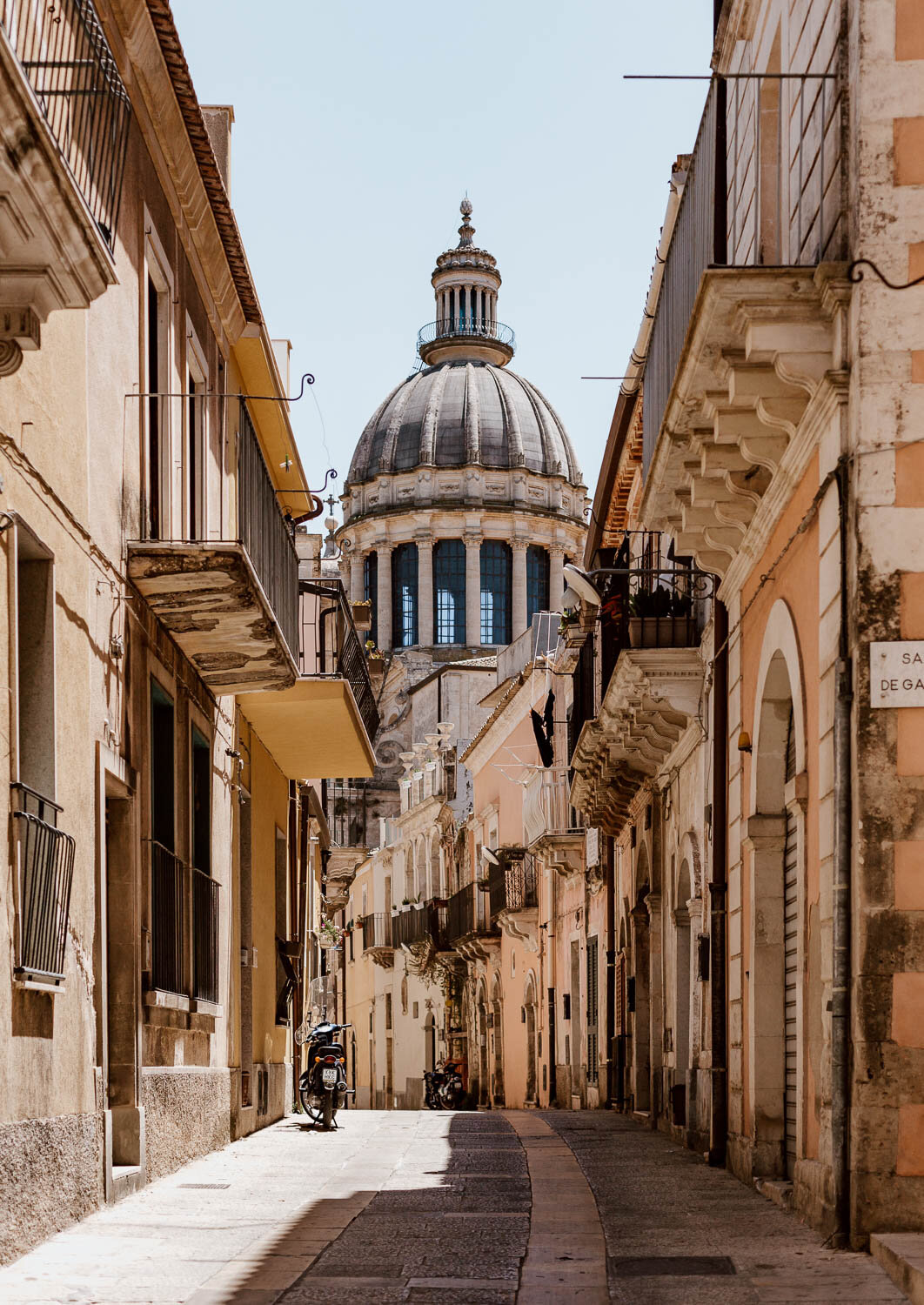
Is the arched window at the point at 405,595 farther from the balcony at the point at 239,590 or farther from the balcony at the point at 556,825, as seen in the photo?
the balcony at the point at 239,590

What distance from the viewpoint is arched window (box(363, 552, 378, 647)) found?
2977 inches

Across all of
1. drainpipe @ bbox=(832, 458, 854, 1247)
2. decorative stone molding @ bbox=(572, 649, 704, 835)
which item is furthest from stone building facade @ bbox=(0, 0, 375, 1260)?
drainpipe @ bbox=(832, 458, 854, 1247)

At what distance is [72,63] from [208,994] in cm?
840

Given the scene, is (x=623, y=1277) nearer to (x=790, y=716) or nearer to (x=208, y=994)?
(x=790, y=716)

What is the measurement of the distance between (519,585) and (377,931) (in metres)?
21.9

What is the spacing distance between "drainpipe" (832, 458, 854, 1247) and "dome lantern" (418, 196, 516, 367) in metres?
75.7

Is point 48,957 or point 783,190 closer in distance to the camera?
point 48,957

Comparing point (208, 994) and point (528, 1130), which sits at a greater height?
point (208, 994)

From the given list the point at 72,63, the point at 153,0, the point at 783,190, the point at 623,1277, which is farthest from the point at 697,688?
the point at 72,63

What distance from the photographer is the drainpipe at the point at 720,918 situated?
13.2 m

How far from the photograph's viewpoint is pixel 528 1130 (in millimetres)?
18359

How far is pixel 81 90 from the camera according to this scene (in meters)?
7.46

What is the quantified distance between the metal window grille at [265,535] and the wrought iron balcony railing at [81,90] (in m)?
4.78

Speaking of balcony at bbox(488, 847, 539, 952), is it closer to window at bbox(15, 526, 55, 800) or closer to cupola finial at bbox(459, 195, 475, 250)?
window at bbox(15, 526, 55, 800)
